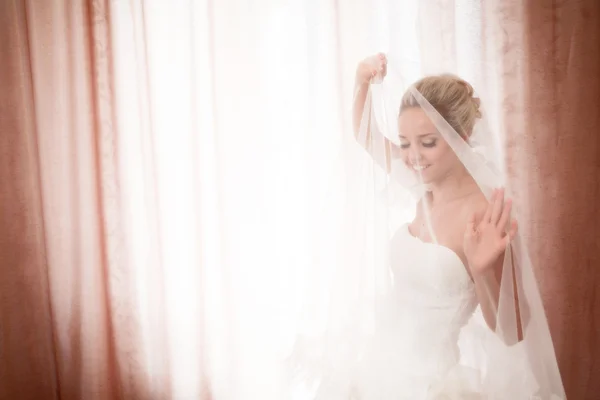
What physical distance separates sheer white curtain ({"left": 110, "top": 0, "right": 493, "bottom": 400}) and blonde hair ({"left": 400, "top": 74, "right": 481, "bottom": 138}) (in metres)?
0.41

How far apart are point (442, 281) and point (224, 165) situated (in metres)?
0.93

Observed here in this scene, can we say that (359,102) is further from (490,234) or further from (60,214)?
(60,214)

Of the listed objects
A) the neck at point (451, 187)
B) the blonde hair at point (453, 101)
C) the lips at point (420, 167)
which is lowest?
the neck at point (451, 187)

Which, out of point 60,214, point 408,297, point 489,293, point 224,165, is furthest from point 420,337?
point 60,214

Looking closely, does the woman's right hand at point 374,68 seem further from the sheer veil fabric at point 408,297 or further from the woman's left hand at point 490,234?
the woman's left hand at point 490,234

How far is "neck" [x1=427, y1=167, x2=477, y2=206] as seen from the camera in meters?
1.03

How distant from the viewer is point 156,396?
5.77ft

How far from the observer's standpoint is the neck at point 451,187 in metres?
1.03

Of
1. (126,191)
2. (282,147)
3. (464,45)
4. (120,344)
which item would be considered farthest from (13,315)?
(464,45)

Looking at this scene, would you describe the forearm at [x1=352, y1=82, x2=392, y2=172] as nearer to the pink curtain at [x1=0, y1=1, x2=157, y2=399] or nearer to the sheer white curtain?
the sheer white curtain

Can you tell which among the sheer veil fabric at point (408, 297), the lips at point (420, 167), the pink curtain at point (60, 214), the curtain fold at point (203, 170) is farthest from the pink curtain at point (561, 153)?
the pink curtain at point (60, 214)

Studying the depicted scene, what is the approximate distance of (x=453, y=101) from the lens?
97cm

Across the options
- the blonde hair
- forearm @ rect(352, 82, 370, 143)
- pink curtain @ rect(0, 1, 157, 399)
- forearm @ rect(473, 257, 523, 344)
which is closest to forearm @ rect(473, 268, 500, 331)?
forearm @ rect(473, 257, 523, 344)

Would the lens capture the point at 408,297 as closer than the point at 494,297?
No
